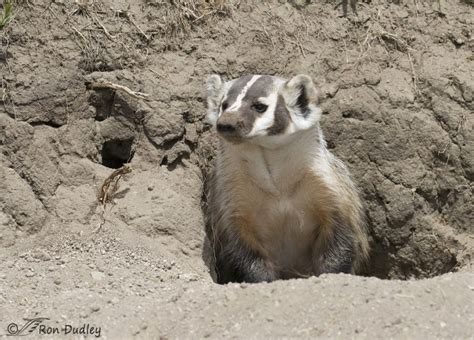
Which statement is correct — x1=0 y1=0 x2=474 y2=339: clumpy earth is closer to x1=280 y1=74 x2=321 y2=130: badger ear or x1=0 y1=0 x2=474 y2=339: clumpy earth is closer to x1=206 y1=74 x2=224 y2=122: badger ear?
x1=206 y1=74 x2=224 y2=122: badger ear

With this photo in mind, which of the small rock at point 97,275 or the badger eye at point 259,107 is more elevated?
the badger eye at point 259,107

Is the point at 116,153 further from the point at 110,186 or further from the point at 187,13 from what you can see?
the point at 187,13

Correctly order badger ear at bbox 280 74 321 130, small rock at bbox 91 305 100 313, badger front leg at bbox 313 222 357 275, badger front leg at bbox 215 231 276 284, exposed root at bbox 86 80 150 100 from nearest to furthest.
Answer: small rock at bbox 91 305 100 313 → badger ear at bbox 280 74 321 130 → badger front leg at bbox 215 231 276 284 → badger front leg at bbox 313 222 357 275 → exposed root at bbox 86 80 150 100

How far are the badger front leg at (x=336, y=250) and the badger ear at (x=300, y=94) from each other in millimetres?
847

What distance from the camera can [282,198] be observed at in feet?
20.6

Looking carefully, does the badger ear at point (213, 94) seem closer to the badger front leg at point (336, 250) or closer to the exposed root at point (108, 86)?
the exposed root at point (108, 86)

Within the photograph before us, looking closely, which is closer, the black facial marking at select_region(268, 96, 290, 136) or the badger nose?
the badger nose

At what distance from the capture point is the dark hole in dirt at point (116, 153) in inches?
263

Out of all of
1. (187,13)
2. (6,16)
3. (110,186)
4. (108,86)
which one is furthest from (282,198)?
(6,16)

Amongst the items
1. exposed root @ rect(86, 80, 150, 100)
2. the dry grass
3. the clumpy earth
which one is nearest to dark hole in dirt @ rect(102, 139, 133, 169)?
the clumpy earth

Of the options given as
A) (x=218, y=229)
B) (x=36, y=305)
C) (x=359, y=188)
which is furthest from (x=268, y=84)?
(x=36, y=305)

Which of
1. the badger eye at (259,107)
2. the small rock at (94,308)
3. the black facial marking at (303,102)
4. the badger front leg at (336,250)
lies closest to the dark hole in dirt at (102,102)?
the badger eye at (259,107)

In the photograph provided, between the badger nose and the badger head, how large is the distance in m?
0.02

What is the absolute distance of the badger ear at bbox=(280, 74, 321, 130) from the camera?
6.03 meters
